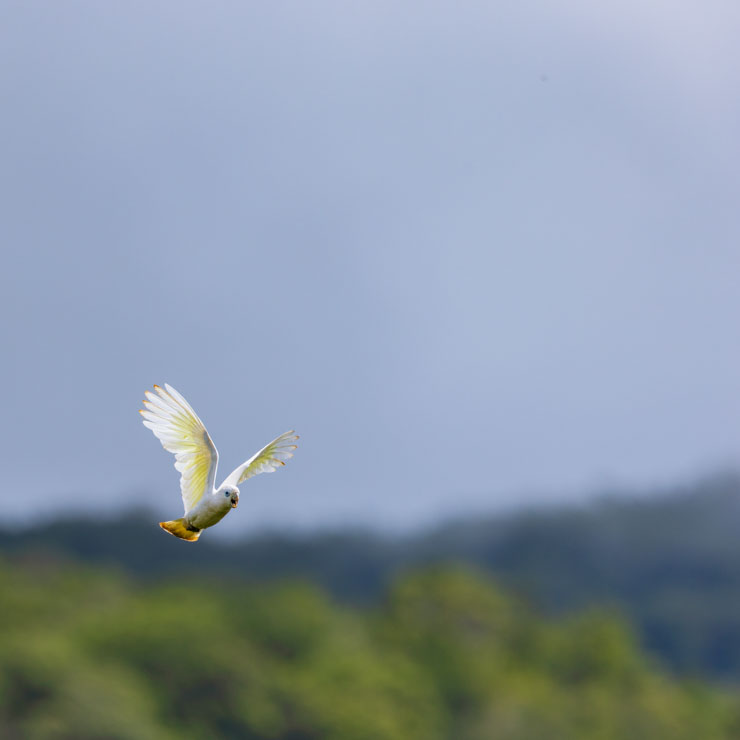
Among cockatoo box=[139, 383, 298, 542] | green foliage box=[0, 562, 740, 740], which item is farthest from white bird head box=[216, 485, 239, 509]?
green foliage box=[0, 562, 740, 740]

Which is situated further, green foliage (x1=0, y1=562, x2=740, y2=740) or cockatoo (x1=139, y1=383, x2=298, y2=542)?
green foliage (x1=0, y1=562, x2=740, y2=740)

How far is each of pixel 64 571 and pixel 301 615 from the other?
18.0 meters

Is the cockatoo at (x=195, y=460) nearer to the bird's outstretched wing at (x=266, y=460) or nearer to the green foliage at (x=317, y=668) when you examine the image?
the bird's outstretched wing at (x=266, y=460)

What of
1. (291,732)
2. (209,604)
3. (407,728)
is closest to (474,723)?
(407,728)

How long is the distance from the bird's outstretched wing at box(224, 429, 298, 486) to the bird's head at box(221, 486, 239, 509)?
15 centimetres

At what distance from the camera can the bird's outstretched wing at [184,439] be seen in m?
8.31

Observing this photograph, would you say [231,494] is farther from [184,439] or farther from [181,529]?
[184,439]

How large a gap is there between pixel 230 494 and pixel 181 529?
0.32 meters

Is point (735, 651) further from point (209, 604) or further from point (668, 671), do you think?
point (209, 604)

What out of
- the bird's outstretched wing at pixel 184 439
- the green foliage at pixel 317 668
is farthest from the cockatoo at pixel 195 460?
the green foliage at pixel 317 668

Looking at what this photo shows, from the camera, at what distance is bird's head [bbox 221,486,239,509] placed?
7.68 m

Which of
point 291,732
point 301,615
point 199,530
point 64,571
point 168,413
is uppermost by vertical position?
point 64,571

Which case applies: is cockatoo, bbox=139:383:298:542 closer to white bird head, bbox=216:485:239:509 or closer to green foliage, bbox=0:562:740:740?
white bird head, bbox=216:485:239:509

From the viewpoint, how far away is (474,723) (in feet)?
247
